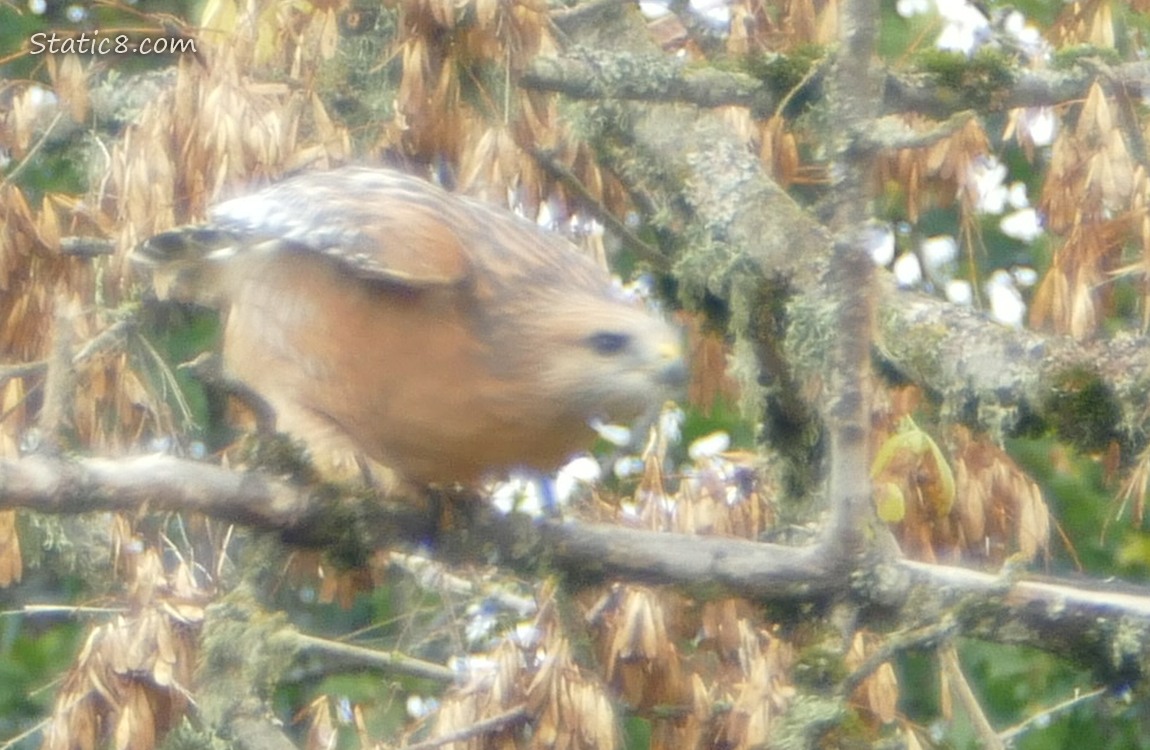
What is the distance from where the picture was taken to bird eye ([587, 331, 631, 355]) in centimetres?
325

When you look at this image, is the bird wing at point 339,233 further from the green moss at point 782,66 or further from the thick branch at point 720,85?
the green moss at point 782,66

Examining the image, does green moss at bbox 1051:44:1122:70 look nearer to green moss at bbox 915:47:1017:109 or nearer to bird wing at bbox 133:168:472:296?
green moss at bbox 915:47:1017:109

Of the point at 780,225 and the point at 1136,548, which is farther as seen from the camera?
the point at 1136,548

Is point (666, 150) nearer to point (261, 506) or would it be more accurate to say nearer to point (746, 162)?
point (746, 162)

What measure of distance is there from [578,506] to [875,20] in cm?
192

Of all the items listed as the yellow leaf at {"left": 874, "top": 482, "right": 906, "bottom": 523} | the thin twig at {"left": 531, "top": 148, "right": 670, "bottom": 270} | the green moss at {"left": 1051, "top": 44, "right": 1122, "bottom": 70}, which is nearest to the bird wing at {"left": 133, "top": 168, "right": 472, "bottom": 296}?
the thin twig at {"left": 531, "top": 148, "right": 670, "bottom": 270}

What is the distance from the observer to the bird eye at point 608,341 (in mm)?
3252

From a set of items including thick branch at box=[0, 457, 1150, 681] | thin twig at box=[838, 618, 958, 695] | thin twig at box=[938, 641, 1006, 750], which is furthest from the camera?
thin twig at box=[938, 641, 1006, 750]

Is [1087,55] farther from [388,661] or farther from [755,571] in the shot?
[388,661]

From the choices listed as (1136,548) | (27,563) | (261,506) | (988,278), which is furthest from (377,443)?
(988,278)

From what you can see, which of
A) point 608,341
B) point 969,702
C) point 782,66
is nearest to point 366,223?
point 608,341

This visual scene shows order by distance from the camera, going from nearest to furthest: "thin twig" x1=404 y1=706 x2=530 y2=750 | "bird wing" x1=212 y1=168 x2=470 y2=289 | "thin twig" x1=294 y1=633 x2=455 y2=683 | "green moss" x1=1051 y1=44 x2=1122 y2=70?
"bird wing" x1=212 y1=168 x2=470 y2=289, "thin twig" x1=404 y1=706 x2=530 y2=750, "thin twig" x1=294 y1=633 x2=455 y2=683, "green moss" x1=1051 y1=44 x2=1122 y2=70

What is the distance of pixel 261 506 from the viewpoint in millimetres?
3082

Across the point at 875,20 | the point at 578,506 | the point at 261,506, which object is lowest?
the point at 578,506
